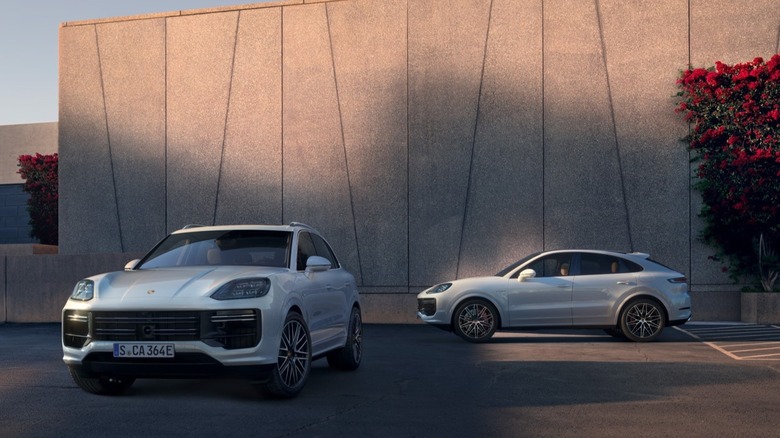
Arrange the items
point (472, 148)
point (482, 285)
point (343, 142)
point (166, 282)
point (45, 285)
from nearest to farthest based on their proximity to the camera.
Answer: point (166, 282), point (482, 285), point (45, 285), point (472, 148), point (343, 142)

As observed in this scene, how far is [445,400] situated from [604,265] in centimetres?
794

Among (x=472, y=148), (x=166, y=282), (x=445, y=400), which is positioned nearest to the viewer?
(x=166, y=282)

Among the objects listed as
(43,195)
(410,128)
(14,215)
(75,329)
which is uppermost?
(410,128)

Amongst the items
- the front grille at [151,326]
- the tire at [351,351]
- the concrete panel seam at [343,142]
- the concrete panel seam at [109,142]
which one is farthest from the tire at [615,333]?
the concrete panel seam at [109,142]

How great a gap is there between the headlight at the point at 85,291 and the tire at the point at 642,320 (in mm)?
9505

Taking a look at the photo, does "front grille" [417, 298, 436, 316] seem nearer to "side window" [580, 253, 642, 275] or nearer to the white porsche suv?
"side window" [580, 253, 642, 275]

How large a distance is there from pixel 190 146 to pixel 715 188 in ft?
40.6

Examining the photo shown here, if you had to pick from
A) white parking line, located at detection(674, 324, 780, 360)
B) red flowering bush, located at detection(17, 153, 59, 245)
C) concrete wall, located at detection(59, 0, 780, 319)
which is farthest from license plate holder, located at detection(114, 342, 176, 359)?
red flowering bush, located at detection(17, 153, 59, 245)

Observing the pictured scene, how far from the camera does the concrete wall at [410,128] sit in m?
21.2

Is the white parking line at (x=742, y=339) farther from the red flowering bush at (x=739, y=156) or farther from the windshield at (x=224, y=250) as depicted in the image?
the windshield at (x=224, y=250)

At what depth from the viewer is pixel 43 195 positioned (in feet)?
115

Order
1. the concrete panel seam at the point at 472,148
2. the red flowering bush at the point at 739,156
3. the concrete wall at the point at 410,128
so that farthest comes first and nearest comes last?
Answer: the concrete panel seam at the point at 472,148
the concrete wall at the point at 410,128
the red flowering bush at the point at 739,156

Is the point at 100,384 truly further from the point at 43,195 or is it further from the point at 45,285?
the point at 43,195

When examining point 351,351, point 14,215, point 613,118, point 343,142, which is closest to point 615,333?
point 613,118
